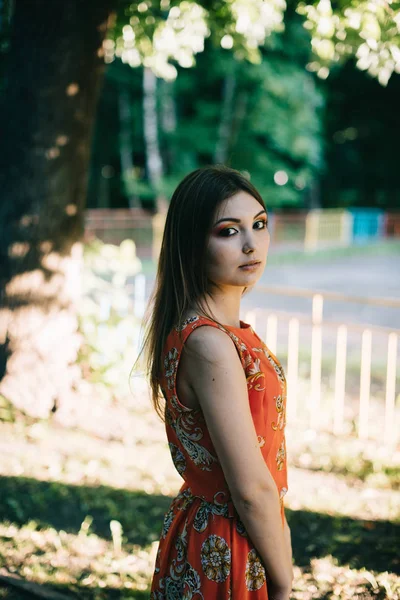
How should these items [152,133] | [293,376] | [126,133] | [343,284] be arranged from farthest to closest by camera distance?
[126,133] → [152,133] → [343,284] → [293,376]

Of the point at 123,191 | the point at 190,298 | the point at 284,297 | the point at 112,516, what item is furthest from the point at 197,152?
the point at 190,298

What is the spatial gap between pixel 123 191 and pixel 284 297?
15067 mm

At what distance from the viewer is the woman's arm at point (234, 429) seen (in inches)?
57.8

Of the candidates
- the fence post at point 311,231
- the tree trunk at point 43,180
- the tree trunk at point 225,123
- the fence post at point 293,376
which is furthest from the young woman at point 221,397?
the fence post at point 311,231

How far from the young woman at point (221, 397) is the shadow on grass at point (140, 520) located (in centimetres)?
197

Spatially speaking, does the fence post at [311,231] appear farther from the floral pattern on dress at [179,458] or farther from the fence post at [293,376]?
the floral pattern on dress at [179,458]

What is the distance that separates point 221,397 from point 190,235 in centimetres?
42

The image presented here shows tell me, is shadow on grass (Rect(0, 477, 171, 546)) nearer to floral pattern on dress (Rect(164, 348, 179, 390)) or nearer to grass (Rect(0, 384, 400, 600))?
grass (Rect(0, 384, 400, 600))

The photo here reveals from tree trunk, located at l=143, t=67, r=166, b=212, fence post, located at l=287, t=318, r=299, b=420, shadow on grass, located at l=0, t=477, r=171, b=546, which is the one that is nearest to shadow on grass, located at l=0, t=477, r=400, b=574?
shadow on grass, located at l=0, t=477, r=171, b=546

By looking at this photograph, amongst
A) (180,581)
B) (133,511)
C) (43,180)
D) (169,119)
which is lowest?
(133,511)

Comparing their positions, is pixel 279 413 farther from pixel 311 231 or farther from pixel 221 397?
pixel 311 231

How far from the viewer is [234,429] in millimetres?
1464

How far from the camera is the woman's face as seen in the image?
160cm

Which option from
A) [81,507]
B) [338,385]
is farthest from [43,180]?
[338,385]
